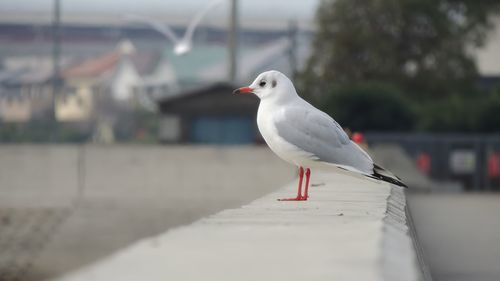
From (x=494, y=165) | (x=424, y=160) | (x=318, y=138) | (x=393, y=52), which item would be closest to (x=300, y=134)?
(x=318, y=138)

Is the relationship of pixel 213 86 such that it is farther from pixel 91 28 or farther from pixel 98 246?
pixel 91 28

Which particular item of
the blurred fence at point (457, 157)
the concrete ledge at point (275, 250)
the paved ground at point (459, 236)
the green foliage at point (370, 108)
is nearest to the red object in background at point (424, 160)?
the blurred fence at point (457, 157)

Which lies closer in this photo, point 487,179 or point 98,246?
point 98,246

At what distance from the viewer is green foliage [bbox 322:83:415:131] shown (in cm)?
3978

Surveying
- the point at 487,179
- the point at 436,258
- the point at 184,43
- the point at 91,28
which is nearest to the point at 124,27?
the point at 91,28

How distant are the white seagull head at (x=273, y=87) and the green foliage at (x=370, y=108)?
97.6 feet

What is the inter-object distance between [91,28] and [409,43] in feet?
206

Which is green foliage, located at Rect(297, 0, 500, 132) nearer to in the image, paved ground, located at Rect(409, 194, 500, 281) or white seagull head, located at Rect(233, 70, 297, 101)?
paved ground, located at Rect(409, 194, 500, 281)

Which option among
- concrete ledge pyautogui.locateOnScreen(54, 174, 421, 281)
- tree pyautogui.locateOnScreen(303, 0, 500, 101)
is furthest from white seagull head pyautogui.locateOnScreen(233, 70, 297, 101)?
tree pyautogui.locateOnScreen(303, 0, 500, 101)

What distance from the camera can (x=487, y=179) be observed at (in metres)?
35.9

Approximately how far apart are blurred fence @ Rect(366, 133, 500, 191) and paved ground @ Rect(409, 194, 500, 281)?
9336 mm

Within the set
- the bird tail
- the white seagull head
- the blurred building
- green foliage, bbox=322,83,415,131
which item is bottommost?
the blurred building

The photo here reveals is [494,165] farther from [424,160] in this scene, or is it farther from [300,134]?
[300,134]

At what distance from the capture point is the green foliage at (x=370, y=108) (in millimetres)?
39781
